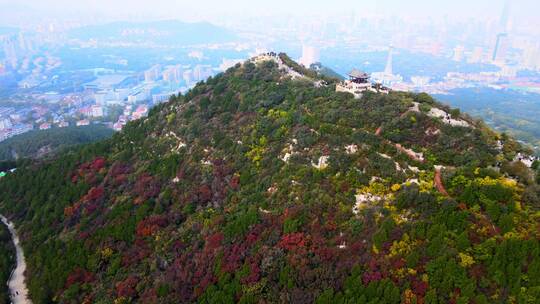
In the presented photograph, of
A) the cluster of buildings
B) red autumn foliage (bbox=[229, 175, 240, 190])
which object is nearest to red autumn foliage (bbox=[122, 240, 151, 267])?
red autumn foliage (bbox=[229, 175, 240, 190])

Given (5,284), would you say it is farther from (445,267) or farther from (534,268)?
(534,268)

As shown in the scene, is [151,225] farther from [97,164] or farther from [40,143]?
[40,143]

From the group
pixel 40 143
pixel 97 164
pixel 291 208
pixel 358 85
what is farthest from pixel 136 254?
pixel 40 143

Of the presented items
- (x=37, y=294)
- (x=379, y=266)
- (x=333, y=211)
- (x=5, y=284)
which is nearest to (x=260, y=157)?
(x=333, y=211)

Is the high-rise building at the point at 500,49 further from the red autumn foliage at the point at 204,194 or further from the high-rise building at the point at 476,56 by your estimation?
the red autumn foliage at the point at 204,194

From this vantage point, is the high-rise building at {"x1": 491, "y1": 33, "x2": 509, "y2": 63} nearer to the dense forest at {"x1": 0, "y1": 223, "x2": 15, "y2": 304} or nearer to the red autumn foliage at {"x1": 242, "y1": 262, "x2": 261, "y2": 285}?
the red autumn foliage at {"x1": 242, "y1": 262, "x2": 261, "y2": 285}

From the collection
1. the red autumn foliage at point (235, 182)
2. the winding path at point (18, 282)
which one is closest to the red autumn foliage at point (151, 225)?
the red autumn foliage at point (235, 182)
